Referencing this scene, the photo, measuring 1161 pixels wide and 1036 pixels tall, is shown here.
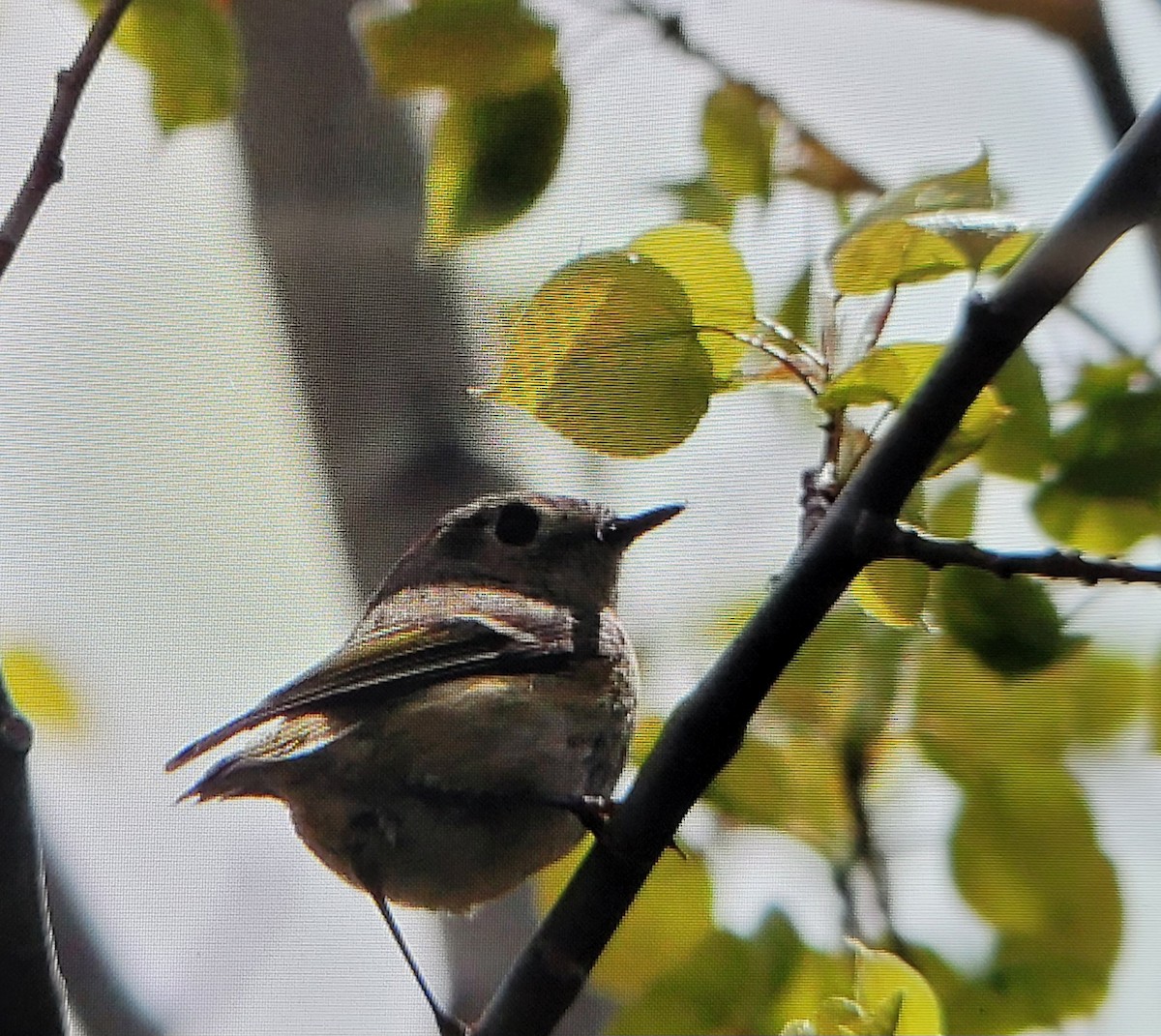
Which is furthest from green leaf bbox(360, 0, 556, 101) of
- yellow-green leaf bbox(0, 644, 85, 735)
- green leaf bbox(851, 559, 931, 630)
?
yellow-green leaf bbox(0, 644, 85, 735)

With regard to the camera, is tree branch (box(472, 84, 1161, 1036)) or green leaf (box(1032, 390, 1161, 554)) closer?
tree branch (box(472, 84, 1161, 1036))

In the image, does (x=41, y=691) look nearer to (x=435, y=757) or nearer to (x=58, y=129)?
(x=435, y=757)

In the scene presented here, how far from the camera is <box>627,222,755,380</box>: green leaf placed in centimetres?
95

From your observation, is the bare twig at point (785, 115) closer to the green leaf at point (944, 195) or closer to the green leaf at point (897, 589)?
the green leaf at point (944, 195)

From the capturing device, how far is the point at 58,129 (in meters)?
1.03

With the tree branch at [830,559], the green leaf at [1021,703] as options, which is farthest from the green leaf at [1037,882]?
the tree branch at [830,559]

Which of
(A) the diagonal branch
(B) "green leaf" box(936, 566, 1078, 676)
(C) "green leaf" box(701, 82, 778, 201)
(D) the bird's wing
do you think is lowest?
(D) the bird's wing

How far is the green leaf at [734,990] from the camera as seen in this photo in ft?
3.42

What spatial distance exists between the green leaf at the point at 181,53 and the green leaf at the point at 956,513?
0.62 metres

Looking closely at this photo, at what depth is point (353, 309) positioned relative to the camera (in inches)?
51.7

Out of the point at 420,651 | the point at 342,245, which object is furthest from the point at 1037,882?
the point at 342,245

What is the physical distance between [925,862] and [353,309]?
0.72m

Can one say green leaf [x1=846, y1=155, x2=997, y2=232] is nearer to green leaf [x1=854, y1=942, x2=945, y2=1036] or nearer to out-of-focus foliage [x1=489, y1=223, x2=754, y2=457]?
out-of-focus foliage [x1=489, y1=223, x2=754, y2=457]

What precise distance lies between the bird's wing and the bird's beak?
10cm
